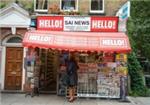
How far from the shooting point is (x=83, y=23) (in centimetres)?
1791

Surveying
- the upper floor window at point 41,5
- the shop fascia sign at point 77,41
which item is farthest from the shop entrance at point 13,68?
the shop fascia sign at point 77,41

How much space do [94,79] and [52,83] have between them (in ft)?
9.95

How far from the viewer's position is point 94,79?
18.0 m

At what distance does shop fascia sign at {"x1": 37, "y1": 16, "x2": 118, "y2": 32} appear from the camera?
17859 millimetres

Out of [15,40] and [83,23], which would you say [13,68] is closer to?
[15,40]

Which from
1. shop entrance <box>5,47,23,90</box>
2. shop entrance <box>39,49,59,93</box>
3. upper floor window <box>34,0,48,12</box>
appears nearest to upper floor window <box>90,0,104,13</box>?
upper floor window <box>34,0,48,12</box>

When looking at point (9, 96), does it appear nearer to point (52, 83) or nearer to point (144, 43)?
point (52, 83)

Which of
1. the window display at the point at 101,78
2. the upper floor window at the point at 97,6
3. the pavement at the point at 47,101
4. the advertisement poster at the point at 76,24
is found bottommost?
the pavement at the point at 47,101

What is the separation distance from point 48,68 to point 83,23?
3549 millimetres

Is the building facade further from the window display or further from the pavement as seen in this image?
the window display

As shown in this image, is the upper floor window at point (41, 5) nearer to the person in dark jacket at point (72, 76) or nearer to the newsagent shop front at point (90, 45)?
the newsagent shop front at point (90, 45)

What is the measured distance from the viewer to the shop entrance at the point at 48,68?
65.2 ft

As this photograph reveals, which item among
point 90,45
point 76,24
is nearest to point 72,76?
point 90,45

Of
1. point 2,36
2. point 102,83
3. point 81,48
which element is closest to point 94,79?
point 102,83
